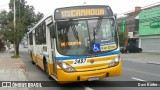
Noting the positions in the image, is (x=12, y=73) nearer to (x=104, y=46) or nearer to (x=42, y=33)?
(x=42, y=33)

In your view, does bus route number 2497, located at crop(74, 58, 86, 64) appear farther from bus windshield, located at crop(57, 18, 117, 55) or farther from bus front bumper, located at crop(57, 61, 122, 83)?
bus front bumper, located at crop(57, 61, 122, 83)

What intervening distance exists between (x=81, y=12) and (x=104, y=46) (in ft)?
4.95

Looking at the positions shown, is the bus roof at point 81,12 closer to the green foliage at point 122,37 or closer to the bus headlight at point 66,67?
the bus headlight at point 66,67

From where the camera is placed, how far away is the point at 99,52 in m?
10.3

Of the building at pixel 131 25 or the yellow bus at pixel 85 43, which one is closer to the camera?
the yellow bus at pixel 85 43

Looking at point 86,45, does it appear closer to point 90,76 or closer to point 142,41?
point 90,76

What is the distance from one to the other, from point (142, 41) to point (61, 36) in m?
44.4

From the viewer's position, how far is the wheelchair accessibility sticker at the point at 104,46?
33.8ft

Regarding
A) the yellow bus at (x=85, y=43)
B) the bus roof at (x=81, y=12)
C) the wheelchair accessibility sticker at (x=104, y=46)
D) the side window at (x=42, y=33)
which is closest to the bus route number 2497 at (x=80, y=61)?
the yellow bus at (x=85, y=43)

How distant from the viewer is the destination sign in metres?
10.5

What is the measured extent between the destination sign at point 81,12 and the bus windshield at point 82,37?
0.23 metres

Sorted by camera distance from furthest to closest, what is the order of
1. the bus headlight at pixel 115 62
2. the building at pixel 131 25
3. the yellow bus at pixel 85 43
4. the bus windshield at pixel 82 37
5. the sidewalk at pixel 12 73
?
the building at pixel 131 25 < the sidewalk at pixel 12 73 < the bus headlight at pixel 115 62 < the bus windshield at pixel 82 37 < the yellow bus at pixel 85 43

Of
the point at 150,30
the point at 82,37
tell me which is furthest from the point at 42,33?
the point at 150,30

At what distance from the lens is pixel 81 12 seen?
10.6 metres
